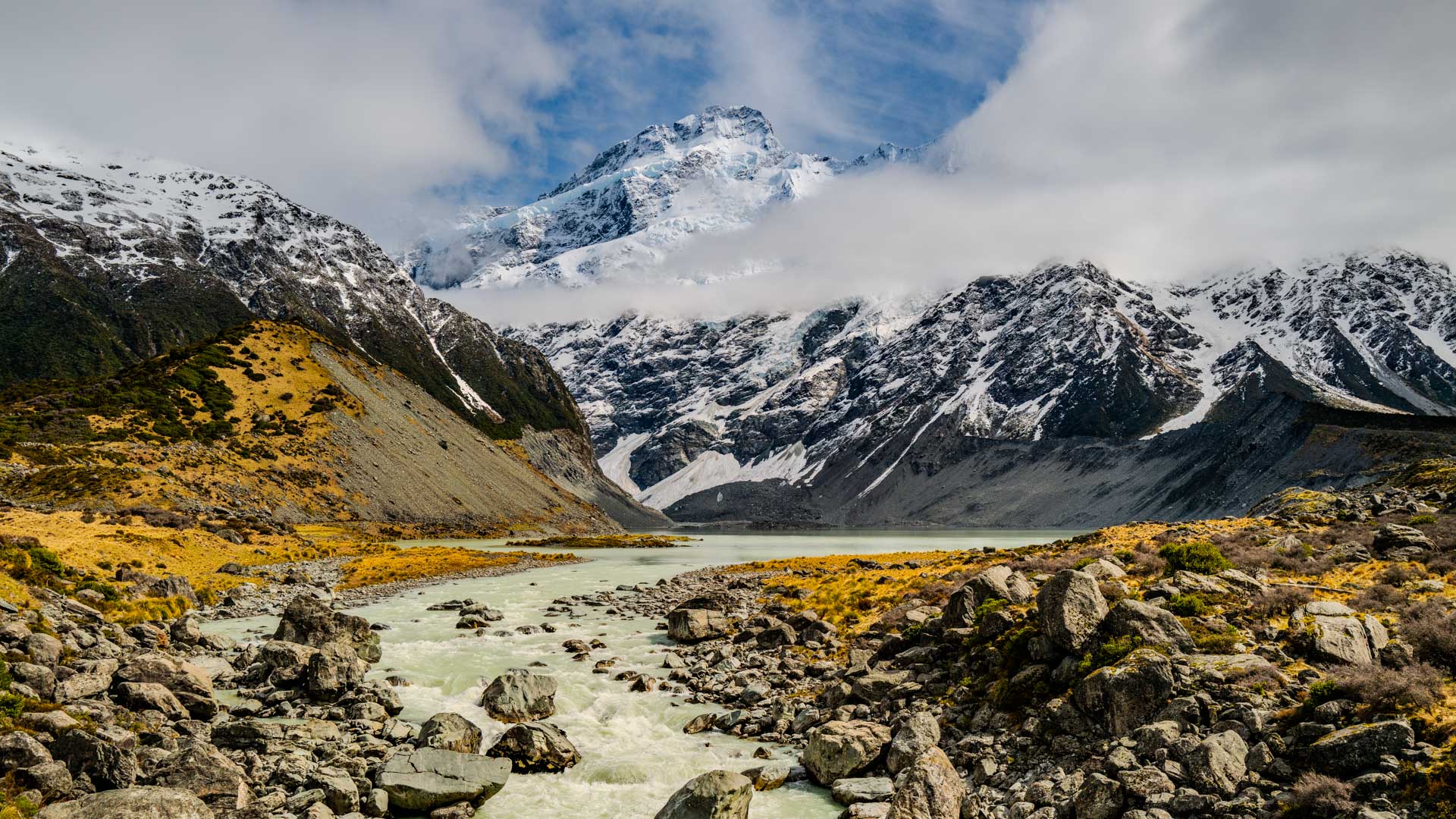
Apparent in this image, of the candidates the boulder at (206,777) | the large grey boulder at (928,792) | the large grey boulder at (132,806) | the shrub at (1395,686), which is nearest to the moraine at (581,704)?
the large grey boulder at (928,792)

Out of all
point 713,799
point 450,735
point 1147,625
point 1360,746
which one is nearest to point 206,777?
point 450,735

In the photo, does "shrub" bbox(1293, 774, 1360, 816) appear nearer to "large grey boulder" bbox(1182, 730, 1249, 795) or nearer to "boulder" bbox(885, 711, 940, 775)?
"large grey boulder" bbox(1182, 730, 1249, 795)

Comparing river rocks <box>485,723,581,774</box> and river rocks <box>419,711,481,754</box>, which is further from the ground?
river rocks <box>419,711,481,754</box>

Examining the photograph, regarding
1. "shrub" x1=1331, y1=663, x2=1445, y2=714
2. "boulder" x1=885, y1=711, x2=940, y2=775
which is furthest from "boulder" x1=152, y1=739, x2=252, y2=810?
"shrub" x1=1331, y1=663, x2=1445, y2=714

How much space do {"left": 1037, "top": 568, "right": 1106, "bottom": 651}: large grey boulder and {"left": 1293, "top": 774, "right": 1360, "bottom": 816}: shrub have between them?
7.81 m

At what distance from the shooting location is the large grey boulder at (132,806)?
15445 millimetres

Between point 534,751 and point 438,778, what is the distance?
10.9 ft

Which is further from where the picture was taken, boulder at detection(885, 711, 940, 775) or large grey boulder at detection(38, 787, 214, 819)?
boulder at detection(885, 711, 940, 775)

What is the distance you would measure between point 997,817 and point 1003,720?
5174 millimetres

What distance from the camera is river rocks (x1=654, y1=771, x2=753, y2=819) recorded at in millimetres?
18672

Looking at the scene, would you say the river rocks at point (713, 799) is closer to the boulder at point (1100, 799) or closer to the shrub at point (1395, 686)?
the boulder at point (1100, 799)

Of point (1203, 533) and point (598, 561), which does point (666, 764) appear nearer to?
point (1203, 533)

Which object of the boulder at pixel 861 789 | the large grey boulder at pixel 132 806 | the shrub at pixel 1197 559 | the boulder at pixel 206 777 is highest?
the shrub at pixel 1197 559

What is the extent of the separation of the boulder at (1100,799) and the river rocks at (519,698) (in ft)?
62.5
